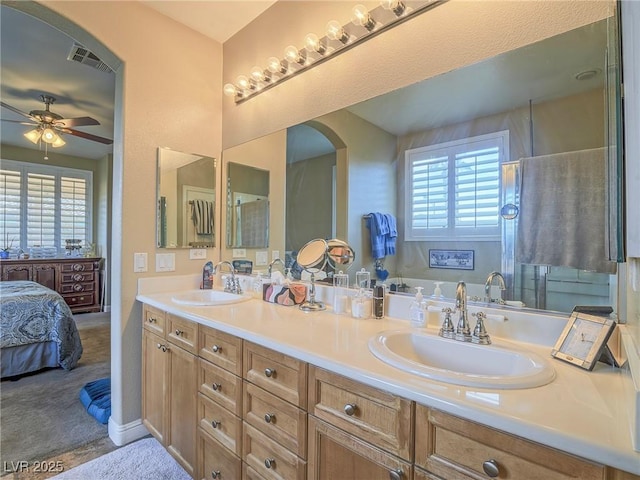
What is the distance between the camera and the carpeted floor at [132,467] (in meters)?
1.73

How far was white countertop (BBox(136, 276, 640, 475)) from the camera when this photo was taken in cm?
60

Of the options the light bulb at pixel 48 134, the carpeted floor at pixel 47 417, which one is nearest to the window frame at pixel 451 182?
the carpeted floor at pixel 47 417

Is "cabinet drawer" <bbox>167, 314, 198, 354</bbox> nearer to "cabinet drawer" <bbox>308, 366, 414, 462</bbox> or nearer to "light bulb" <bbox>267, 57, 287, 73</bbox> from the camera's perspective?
"cabinet drawer" <bbox>308, 366, 414, 462</bbox>

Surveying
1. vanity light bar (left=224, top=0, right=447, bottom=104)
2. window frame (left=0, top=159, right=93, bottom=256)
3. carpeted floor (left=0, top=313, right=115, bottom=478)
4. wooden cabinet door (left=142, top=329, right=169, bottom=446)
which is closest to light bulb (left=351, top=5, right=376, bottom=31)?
vanity light bar (left=224, top=0, right=447, bottom=104)

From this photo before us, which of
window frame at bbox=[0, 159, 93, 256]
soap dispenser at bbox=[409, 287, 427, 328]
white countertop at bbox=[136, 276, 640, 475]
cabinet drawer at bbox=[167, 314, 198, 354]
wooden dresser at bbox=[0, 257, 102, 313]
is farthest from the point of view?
window frame at bbox=[0, 159, 93, 256]

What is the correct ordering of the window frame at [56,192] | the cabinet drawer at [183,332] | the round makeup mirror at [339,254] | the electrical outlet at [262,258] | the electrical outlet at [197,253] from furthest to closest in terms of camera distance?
1. the window frame at [56,192]
2. the electrical outlet at [197,253]
3. the electrical outlet at [262,258]
4. the round makeup mirror at [339,254]
5. the cabinet drawer at [183,332]

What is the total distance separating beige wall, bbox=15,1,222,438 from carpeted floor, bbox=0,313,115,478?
28 centimetres

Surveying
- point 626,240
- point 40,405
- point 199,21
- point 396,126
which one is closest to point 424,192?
point 396,126

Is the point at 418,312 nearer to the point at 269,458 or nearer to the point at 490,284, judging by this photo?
the point at 490,284

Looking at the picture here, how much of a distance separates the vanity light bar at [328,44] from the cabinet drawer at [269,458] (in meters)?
1.82

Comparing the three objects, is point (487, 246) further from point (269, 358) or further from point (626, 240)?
point (269, 358)

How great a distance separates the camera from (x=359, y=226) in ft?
5.54

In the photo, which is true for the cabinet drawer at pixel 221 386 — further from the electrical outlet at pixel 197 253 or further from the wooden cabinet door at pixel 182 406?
the electrical outlet at pixel 197 253

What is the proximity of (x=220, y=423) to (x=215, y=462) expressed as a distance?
197 mm
